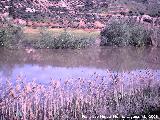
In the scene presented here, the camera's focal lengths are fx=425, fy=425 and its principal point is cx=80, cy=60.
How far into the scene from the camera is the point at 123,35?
33.2 metres

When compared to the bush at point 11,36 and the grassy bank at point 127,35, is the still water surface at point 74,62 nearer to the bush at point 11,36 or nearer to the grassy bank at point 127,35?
the bush at point 11,36

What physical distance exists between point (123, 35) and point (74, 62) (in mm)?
8384

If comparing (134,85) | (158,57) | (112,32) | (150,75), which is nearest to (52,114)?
(134,85)

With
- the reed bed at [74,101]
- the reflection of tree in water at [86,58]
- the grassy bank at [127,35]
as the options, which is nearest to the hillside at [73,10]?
the grassy bank at [127,35]

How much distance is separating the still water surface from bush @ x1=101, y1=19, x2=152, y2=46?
1.50m

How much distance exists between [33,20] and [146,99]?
29.7 m

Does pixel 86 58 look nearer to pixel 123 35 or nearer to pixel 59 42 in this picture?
pixel 59 42

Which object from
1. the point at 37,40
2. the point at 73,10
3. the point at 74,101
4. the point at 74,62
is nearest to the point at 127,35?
the point at 37,40

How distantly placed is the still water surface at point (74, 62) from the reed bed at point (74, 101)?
6.03 metres

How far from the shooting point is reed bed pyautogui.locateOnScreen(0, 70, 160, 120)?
1220 cm

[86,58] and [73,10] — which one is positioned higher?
[86,58]

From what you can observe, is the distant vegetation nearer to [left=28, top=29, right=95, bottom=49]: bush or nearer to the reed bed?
[left=28, top=29, right=95, bottom=49]: bush

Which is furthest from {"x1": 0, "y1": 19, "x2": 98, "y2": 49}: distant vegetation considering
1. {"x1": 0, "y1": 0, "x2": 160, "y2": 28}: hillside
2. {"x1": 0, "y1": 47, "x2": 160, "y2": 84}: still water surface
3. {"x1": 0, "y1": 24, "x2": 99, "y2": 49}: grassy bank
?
{"x1": 0, "y1": 0, "x2": 160, "y2": 28}: hillside

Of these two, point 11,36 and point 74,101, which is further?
point 11,36
